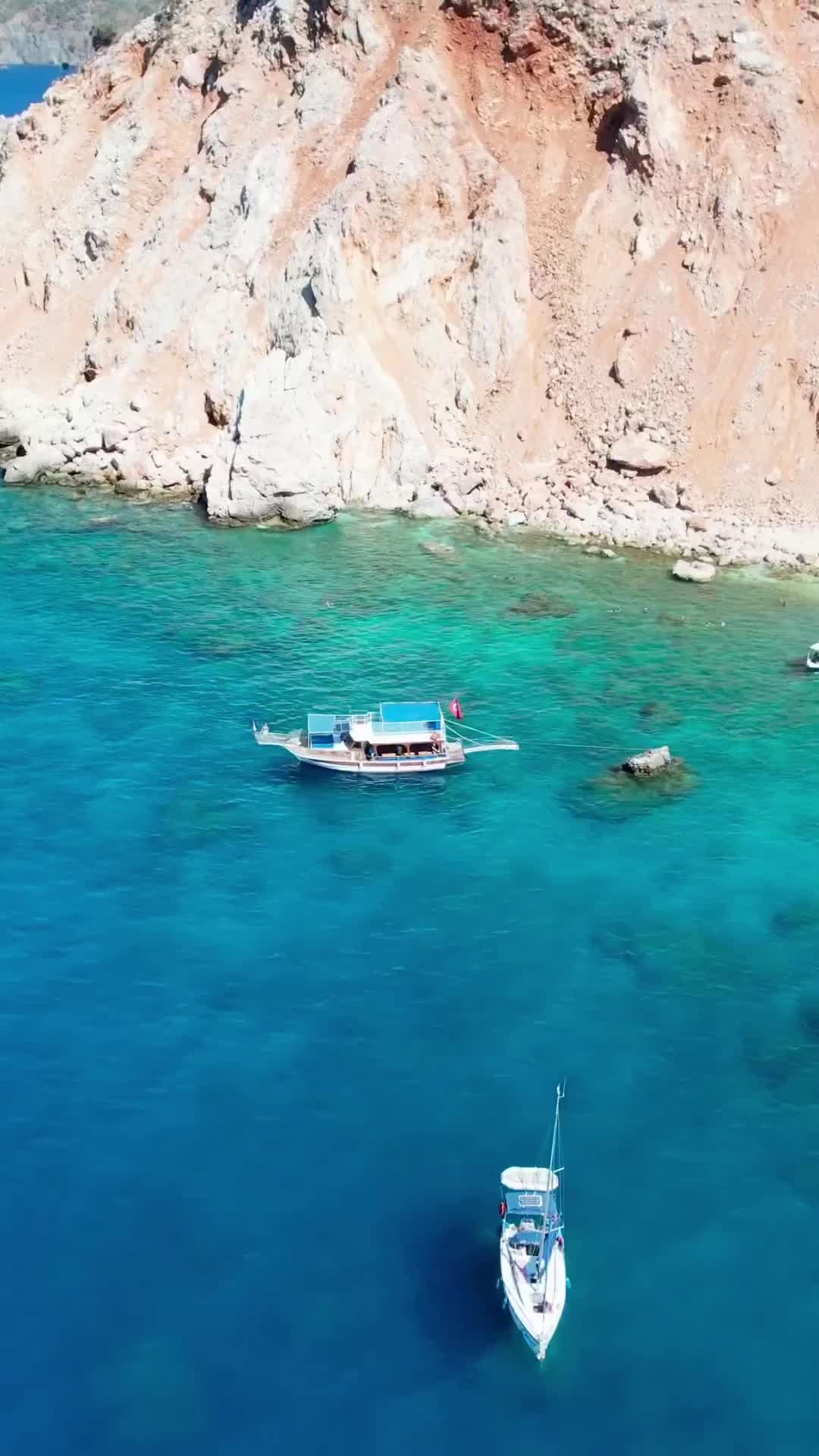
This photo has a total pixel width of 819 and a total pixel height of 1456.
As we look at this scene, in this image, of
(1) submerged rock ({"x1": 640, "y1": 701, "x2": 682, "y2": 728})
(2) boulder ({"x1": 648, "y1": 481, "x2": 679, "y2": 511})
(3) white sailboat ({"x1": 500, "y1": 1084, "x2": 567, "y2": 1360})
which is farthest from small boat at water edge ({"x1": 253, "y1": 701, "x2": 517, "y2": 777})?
(2) boulder ({"x1": 648, "y1": 481, "x2": 679, "y2": 511})

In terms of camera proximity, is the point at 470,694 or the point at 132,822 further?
the point at 470,694

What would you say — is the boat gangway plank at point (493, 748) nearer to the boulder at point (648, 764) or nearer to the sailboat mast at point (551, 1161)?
the boulder at point (648, 764)

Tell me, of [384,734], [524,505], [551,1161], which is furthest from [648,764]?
[524,505]

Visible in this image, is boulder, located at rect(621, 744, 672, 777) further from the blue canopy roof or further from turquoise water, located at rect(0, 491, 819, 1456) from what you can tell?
the blue canopy roof

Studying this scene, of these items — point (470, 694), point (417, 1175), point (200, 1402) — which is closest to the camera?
point (200, 1402)

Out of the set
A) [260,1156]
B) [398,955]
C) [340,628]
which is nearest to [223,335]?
[340,628]

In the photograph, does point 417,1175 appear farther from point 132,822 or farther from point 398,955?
point 132,822
